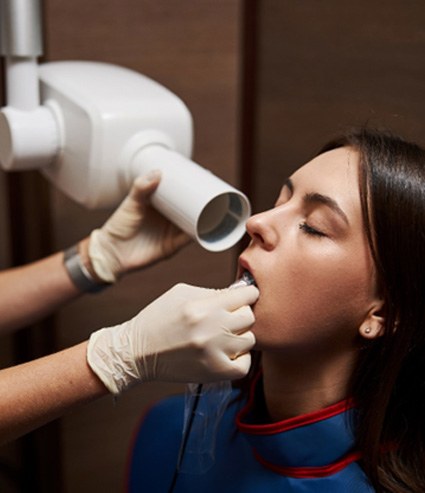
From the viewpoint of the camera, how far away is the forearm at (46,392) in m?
1.16

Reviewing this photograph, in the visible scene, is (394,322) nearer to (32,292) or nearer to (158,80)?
(32,292)

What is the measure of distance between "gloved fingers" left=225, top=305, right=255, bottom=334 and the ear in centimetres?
21

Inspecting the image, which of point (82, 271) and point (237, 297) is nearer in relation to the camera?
point (237, 297)

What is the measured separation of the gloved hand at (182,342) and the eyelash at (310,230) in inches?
5.4

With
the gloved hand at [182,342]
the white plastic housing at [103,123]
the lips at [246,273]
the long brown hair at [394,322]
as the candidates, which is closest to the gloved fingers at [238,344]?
the gloved hand at [182,342]

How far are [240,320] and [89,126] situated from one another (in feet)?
2.00

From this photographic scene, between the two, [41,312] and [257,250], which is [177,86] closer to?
[41,312]

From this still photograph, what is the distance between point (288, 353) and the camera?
4.24ft

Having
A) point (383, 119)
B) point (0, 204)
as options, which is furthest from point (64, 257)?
point (383, 119)

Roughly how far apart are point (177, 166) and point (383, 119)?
16.6 inches

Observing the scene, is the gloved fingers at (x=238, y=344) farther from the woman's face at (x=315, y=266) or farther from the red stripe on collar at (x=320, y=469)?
the red stripe on collar at (x=320, y=469)

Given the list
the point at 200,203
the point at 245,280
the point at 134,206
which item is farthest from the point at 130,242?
the point at 245,280

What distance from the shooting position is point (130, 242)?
1.65 meters

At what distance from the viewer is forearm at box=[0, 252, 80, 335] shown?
1638 mm
